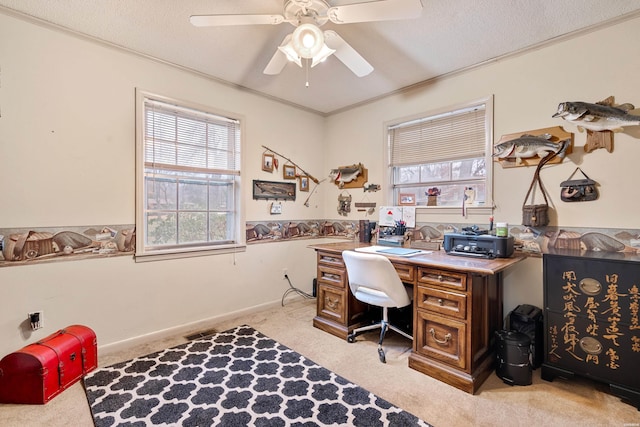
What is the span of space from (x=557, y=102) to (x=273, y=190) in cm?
286

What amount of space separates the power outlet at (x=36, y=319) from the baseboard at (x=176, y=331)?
0.45 m

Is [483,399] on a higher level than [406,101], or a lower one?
lower

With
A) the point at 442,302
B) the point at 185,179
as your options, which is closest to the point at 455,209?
the point at 442,302

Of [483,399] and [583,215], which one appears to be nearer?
[483,399]

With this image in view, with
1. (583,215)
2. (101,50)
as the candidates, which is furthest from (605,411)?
(101,50)

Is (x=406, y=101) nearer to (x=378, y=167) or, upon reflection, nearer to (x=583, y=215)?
(x=378, y=167)

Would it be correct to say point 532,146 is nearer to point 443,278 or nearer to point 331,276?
point 443,278

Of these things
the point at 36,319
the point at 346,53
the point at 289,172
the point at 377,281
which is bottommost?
the point at 36,319

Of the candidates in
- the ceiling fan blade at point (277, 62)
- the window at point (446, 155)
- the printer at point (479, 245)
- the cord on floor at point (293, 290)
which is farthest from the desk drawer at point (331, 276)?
the ceiling fan blade at point (277, 62)

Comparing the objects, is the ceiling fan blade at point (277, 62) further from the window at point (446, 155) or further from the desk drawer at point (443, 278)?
the desk drawer at point (443, 278)

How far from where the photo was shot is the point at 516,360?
6.63 feet

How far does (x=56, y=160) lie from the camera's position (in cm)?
224

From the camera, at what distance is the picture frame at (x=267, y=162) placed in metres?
3.53

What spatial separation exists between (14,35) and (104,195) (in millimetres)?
1228
